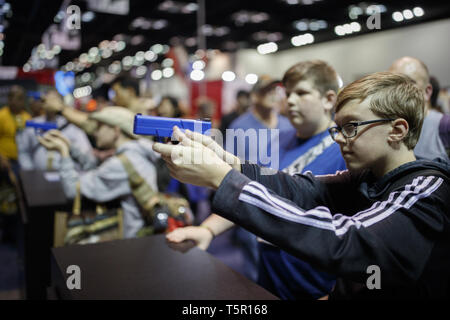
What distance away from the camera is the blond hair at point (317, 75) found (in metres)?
1.44

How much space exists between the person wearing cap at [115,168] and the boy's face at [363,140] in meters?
1.50

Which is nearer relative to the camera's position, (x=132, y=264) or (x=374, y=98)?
(x=374, y=98)

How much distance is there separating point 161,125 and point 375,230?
22.0 inches

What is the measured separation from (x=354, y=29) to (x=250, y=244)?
22.8 ft

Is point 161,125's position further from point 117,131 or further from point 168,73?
point 168,73

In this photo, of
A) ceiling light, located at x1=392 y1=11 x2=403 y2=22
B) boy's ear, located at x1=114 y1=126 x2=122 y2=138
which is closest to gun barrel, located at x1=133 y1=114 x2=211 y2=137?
boy's ear, located at x1=114 y1=126 x2=122 y2=138

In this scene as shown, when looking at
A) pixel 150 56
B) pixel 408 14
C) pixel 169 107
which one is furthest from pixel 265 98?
pixel 150 56

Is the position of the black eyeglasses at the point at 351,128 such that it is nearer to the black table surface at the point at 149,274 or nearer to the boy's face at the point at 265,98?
the black table surface at the point at 149,274

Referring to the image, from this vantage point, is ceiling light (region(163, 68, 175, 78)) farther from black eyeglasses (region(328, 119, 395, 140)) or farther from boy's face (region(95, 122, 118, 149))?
black eyeglasses (region(328, 119, 395, 140))

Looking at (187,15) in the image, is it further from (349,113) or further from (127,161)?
(349,113)

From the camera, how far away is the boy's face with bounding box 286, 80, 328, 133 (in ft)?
4.67

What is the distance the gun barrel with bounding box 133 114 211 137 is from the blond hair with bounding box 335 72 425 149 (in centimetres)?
37
